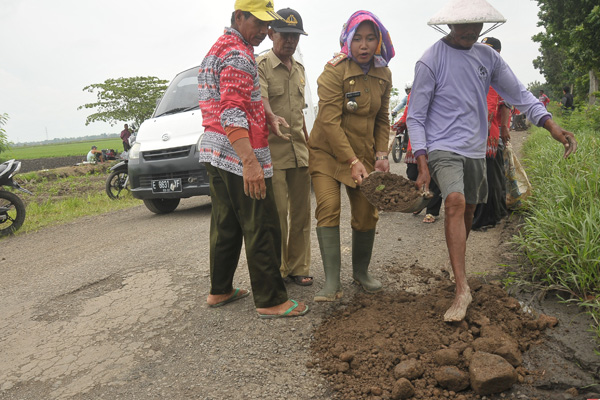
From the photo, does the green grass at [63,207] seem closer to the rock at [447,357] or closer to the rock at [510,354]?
the rock at [447,357]

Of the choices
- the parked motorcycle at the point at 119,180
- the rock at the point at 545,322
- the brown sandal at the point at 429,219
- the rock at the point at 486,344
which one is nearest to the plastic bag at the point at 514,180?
the brown sandal at the point at 429,219

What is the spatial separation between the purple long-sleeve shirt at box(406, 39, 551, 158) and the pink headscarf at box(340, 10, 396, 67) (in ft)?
0.95

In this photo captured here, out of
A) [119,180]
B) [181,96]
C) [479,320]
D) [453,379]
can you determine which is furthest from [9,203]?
[453,379]

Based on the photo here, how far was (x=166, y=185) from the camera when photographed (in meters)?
6.87

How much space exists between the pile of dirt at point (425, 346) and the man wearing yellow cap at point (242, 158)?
52 centimetres

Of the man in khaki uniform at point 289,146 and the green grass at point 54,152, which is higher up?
the green grass at point 54,152

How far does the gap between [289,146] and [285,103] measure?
35 centimetres

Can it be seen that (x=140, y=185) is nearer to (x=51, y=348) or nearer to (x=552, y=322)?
(x=51, y=348)

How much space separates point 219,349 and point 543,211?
10.7 feet

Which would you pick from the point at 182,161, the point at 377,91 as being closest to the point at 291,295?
the point at 377,91

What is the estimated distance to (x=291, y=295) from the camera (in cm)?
349

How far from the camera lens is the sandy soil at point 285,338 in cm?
228

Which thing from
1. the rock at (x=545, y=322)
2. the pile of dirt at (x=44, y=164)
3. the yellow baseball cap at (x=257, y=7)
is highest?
the yellow baseball cap at (x=257, y=7)

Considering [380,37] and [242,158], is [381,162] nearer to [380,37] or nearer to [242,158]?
[380,37]
